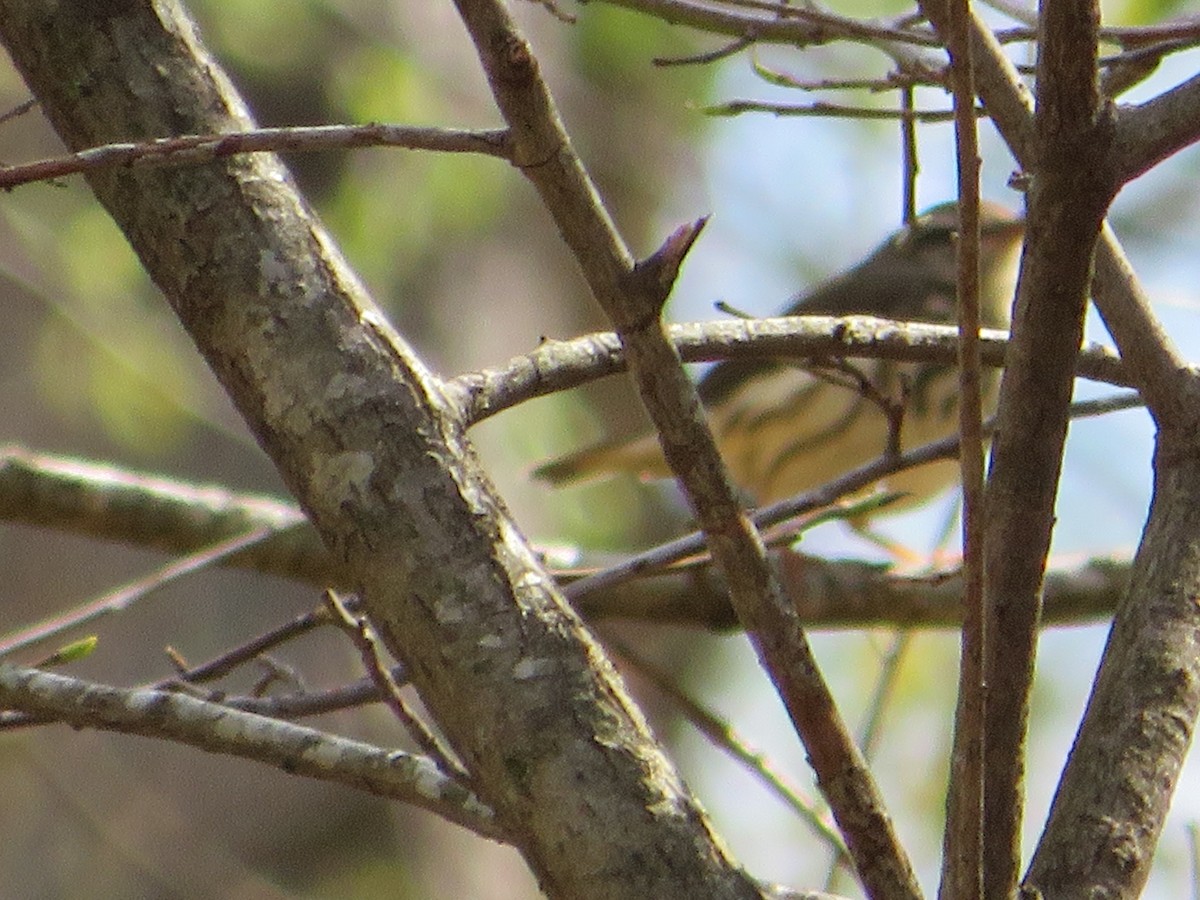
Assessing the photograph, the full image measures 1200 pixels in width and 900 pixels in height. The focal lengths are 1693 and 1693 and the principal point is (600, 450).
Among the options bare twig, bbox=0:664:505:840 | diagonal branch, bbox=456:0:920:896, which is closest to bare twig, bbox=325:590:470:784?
bare twig, bbox=0:664:505:840

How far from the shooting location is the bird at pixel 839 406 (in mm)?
4977

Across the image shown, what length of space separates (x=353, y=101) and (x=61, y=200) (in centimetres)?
99

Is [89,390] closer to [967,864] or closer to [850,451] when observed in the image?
[850,451]

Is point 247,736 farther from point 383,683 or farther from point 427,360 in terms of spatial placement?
point 427,360

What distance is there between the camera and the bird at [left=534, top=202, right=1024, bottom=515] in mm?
4977

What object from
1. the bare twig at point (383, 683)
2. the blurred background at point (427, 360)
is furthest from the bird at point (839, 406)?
the bare twig at point (383, 683)

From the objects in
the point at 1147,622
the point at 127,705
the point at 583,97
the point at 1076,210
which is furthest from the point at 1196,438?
the point at 583,97

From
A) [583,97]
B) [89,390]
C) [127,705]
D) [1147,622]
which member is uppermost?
[583,97]

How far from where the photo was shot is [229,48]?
5473 mm

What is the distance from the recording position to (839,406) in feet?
17.3

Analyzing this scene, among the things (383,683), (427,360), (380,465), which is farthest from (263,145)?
(427,360)

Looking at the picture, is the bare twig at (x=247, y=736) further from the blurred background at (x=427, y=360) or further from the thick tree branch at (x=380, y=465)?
the blurred background at (x=427, y=360)

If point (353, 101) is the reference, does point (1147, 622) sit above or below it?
below

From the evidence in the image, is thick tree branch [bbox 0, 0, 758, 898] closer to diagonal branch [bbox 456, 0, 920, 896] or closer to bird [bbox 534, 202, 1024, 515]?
diagonal branch [bbox 456, 0, 920, 896]
